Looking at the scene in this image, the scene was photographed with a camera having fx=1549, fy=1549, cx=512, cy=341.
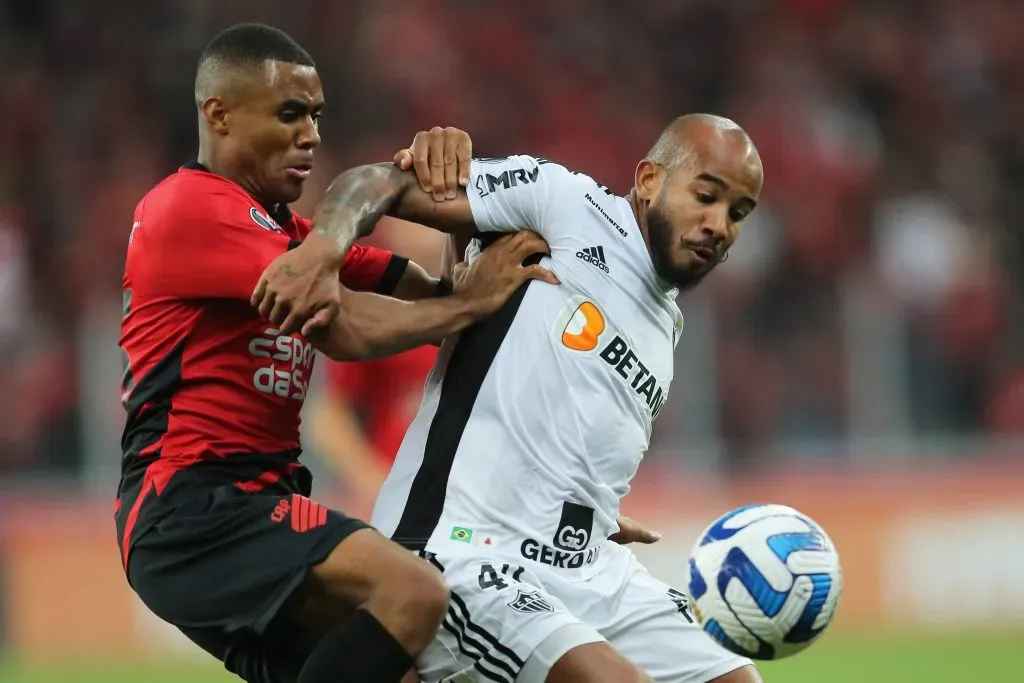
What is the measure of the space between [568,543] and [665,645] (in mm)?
438

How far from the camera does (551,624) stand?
13.5 ft

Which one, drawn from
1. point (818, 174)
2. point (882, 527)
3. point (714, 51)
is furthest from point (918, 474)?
point (714, 51)

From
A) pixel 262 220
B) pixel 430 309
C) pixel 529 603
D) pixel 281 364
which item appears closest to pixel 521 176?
pixel 430 309

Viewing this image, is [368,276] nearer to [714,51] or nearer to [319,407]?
[319,407]

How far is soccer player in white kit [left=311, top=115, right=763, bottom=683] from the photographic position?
4.33m

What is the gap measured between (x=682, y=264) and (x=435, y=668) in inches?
53.5

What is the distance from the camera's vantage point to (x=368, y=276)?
15.8 ft

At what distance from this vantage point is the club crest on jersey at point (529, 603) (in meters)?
4.15

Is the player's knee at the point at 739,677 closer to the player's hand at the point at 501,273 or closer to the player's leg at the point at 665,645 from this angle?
the player's leg at the point at 665,645

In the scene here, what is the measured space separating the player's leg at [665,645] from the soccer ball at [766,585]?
481mm

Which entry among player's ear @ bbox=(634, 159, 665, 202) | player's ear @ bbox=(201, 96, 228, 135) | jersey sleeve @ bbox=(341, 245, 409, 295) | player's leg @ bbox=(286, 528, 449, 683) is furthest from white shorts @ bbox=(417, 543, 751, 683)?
player's ear @ bbox=(201, 96, 228, 135)

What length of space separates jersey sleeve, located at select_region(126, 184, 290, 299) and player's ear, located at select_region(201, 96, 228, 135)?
226mm

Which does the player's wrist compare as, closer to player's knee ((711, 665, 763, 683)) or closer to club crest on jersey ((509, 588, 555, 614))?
club crest on jersey ((509, 588, 555, 614))

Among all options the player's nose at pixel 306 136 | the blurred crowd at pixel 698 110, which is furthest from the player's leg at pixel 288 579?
the blurred crowd at pixel 698 110
